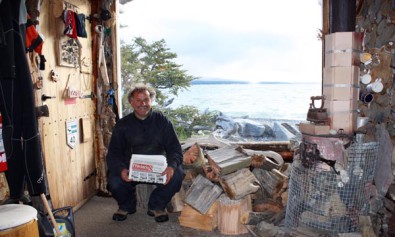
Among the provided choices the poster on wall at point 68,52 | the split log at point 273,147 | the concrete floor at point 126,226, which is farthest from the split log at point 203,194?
the poster on wall at point 68,52

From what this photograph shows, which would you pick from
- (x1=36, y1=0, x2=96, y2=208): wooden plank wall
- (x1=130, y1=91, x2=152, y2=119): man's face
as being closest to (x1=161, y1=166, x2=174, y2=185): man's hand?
(x1=130, y1=91, x2=152, y2=119): man's face

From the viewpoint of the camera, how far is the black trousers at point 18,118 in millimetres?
2105

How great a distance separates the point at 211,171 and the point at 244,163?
0.33 metres

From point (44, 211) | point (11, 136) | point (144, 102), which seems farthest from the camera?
point (144, 102)

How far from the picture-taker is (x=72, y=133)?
3.22m

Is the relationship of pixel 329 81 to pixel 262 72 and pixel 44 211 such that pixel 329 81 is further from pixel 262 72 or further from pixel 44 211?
pixel 262 72

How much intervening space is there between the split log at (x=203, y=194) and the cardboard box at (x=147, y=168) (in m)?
0.31

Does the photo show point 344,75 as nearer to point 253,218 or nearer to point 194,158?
point 253,218

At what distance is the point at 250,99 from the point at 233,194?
6252 millimetres

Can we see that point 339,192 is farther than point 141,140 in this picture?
No

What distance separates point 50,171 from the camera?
2859mm

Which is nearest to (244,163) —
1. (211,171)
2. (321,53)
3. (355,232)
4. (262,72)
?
(211,171)

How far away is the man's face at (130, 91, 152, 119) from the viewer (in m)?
3.06

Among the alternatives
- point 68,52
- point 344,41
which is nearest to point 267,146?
point 344,41
